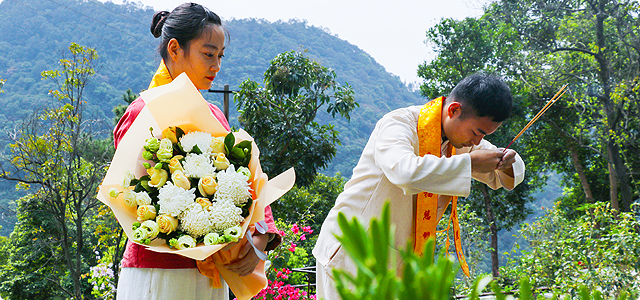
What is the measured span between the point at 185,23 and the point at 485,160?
1.12m

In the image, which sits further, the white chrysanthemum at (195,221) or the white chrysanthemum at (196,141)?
the white chrysanthemum at (196,141)

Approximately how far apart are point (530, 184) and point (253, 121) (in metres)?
9.18

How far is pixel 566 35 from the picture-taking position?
10.4m

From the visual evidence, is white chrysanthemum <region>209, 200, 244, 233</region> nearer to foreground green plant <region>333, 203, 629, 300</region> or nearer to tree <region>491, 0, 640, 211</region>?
foreground green plant <region>333, 203, 629, 300</region>

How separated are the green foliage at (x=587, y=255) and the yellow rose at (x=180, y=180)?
101 inches

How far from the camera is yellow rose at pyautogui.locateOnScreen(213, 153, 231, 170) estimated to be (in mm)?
1381

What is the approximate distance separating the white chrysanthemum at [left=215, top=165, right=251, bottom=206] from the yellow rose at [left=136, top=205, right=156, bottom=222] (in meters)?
0.18

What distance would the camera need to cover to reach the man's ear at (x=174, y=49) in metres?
1.59

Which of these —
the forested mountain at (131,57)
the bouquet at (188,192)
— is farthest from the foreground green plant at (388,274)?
the forested mountain at (131,57)

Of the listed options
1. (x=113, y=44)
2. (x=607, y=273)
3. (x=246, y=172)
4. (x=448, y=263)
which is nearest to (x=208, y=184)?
(x=246, y=172)

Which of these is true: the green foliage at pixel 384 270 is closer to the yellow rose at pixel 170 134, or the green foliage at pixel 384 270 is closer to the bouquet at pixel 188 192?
the bouquet at pixel 188 192

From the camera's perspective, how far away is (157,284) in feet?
4.39

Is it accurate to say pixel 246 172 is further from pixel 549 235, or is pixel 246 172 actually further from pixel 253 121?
pixel 253 121

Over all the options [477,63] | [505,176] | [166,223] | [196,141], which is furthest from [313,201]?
[166,223]
